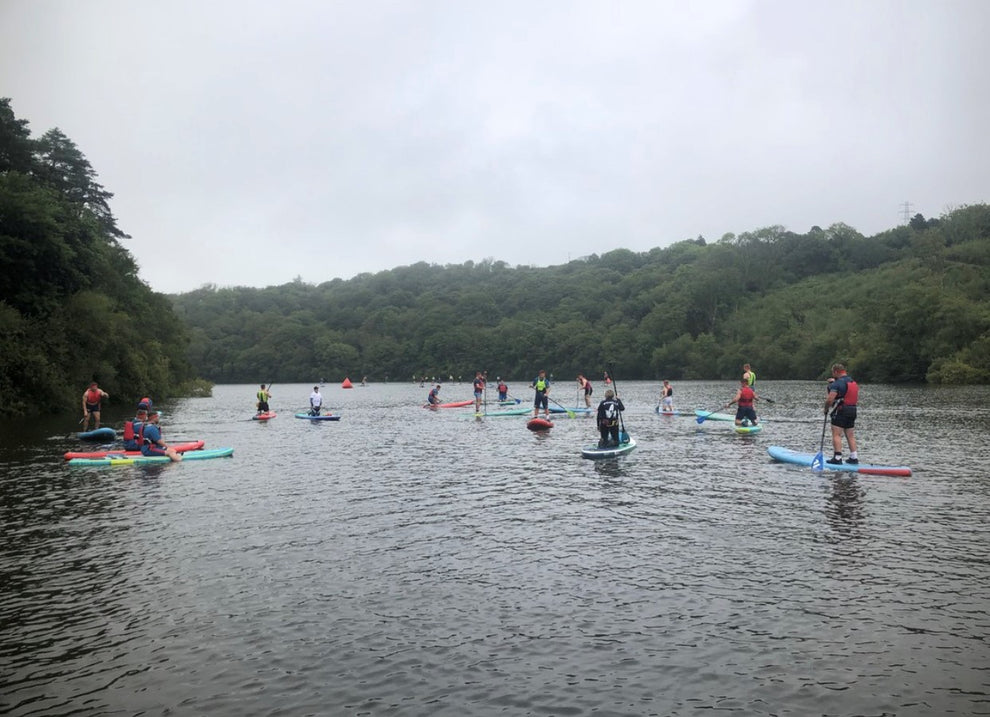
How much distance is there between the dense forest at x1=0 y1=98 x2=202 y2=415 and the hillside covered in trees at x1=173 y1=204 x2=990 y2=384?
266ft

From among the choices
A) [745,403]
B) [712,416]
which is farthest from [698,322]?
[745,403]

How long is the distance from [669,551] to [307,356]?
570 feet

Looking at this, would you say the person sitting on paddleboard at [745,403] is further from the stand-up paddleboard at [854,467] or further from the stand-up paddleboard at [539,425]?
the stand-up paddleboard at [854,467]

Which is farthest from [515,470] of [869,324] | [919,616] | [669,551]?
[869,324]

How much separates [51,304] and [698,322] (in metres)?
132

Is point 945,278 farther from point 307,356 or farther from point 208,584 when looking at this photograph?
point 307,356

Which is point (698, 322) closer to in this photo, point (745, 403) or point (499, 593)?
point (745, 403)

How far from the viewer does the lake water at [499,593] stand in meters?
7.14

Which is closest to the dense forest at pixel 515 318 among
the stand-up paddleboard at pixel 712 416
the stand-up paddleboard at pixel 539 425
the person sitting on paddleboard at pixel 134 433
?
the person sitting on paddleboard at pixel 134 433

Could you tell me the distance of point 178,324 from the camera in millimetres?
87375

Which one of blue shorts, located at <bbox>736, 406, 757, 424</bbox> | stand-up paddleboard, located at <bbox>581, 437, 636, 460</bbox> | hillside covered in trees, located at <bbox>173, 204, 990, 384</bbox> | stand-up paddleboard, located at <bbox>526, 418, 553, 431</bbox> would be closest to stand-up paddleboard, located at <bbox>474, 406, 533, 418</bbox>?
stand-up paddleboard, located at <bbox>526, 418, 553, 431</bbox>

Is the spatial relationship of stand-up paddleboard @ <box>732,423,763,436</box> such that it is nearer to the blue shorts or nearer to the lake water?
the blue shorts

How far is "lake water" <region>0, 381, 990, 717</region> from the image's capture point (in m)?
7.14

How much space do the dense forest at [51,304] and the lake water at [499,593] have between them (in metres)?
28.3
